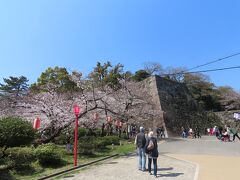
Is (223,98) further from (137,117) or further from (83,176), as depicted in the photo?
(83,176)

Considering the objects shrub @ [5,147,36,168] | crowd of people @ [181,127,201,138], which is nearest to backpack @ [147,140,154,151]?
shrub @ [5,147,36,168]

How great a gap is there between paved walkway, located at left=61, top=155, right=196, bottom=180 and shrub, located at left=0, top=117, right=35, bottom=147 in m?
3.53

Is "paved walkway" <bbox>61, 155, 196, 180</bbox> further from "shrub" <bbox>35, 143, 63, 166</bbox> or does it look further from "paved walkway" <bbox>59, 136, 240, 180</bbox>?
"shrub" <bbox>35, 143, 63, 166</bbox>

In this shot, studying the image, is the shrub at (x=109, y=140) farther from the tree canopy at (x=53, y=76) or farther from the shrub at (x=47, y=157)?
the tree canopy at (x=53, y=76)

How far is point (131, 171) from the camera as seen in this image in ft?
38.5

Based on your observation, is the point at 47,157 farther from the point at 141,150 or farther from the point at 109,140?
the point at 109,140

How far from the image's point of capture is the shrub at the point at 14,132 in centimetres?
1319

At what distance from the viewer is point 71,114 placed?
19.6 m

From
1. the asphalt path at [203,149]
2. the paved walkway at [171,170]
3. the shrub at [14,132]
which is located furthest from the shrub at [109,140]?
the shrub at [14,132]

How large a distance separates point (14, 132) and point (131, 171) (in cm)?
561

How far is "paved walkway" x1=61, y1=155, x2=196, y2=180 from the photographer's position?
10.7m

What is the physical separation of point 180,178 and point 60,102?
12.4 m

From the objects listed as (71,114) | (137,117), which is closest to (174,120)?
(137,117)

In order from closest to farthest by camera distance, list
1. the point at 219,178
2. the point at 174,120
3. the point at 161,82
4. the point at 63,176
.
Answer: the point at 219,178, the point at 63,176, the point at 174,120, the point at 161,82
